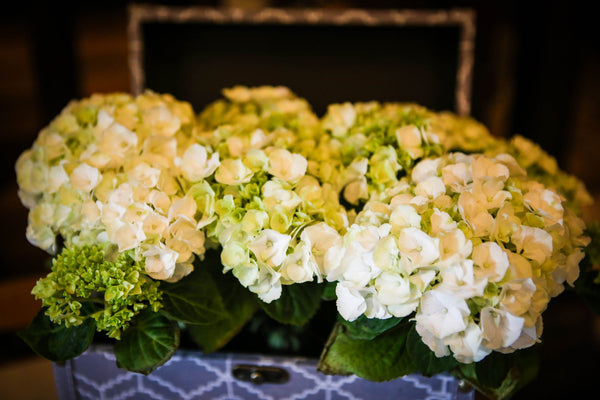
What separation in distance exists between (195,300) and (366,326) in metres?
0.20

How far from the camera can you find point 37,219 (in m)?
0.59

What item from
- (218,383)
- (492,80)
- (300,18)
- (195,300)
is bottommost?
(218,383)

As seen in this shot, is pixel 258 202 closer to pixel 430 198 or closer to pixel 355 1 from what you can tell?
pixel 430 198

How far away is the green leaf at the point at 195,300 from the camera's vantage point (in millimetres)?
526

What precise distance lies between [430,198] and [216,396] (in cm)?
36

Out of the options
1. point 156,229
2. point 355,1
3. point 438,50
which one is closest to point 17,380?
point 156,229

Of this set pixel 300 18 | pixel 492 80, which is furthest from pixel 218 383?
pixel 492 80

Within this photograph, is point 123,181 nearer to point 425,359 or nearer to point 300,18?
point 425,359

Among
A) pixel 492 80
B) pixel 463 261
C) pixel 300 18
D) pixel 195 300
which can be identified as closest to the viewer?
pixel 463 261

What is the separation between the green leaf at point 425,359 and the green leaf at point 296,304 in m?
0.12

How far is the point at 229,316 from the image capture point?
567 mm

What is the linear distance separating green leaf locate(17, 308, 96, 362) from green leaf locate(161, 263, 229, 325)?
92mm

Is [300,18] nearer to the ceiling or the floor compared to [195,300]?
nearer to the ceiling

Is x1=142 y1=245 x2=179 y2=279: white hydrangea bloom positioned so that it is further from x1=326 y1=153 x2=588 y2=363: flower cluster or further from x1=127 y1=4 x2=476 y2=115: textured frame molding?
x1=127 y1=4 x2=476 y2=115: textured frame molding
